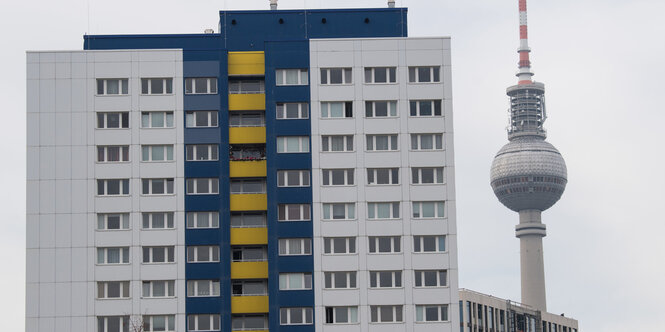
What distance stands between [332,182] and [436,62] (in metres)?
15.1

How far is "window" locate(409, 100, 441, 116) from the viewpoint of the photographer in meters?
136

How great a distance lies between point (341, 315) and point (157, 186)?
20.9 m

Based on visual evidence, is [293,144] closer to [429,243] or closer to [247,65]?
[247,65]

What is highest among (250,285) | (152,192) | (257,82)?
(257,82)

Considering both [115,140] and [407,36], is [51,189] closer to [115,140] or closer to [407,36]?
[115,140]

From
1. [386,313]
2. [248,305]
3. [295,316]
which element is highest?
[248,305]

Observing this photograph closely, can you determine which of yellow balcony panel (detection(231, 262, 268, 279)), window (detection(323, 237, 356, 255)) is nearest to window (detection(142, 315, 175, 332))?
yellow balcony panel (detection(231, 262, 268, 279))

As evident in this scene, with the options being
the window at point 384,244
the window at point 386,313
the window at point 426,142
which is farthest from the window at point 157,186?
the window at point 426,142

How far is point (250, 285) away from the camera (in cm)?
13488

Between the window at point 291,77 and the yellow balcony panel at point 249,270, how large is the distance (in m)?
17.0

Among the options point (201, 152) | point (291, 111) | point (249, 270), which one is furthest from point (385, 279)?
point (201, 152)

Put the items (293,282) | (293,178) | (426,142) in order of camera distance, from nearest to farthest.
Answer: (293,282), (293,178), (426,142)

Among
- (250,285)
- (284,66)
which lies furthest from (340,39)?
(250,285)

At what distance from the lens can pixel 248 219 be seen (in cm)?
13588
